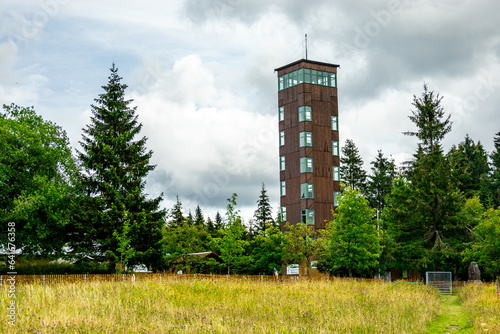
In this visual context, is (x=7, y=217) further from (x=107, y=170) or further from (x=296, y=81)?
(x=296, y=81)

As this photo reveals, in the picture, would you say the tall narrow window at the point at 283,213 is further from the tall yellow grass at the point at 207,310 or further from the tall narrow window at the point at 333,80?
the tall yellow grass at the point at 207,310

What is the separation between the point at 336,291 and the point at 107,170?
27.7 m

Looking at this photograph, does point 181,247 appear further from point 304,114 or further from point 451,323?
point 451,323

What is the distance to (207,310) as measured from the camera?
642 inches

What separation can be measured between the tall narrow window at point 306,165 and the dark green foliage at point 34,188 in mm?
27870

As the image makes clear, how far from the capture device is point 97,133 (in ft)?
154

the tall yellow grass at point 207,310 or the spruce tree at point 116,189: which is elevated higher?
the spruce tree at point 116,189

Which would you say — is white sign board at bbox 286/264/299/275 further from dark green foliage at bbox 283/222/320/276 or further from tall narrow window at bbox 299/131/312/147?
tall narrow window at bbox 299/131/312/147

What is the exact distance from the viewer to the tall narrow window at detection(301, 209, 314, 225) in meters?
61.6

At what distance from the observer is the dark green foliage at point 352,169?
3324 inches

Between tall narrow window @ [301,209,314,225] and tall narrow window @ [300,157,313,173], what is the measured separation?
488cm

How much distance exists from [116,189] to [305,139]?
26566 mm

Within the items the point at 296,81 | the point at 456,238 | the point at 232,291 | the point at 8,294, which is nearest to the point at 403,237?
the point at 456,238

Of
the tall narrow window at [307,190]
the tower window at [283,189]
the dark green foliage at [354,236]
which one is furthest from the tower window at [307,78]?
the dark green foliage at [354,236]
